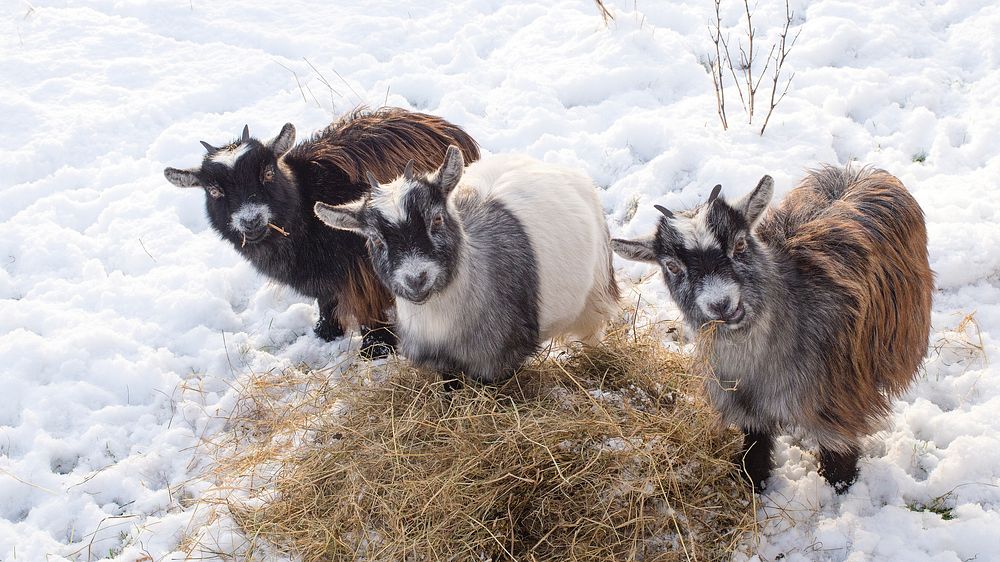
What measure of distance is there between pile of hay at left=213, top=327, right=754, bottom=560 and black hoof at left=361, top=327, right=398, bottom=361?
61cm

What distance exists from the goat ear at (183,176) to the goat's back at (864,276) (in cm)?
332

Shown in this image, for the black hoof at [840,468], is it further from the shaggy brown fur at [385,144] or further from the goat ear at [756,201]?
the shaggy brown fur at [385,144]

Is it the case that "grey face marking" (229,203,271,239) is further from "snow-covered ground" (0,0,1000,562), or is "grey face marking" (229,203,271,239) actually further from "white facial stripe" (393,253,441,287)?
"white facial stripe" (393,253,441,287)

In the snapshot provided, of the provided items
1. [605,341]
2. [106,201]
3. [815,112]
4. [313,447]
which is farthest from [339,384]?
[815,112]

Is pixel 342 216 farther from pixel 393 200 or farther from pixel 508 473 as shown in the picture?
pixel 508 473

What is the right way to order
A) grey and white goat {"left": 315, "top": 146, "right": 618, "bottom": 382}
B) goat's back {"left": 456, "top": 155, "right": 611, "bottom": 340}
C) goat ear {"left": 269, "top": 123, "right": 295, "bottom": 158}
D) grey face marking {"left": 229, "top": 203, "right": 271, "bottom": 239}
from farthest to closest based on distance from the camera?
goat ear {"left": 269, "top": 123, "right": 295, "bottom": 158} → grey face marking {"left": 229, "top": 203, "right": 271, "bottom": 239} → goat's back {"left": 456, "top": 155, "right": 611, "bottom": 340} → grey and white goat {"left": 315, "top": 146, "right": 618, "bottom": 382}

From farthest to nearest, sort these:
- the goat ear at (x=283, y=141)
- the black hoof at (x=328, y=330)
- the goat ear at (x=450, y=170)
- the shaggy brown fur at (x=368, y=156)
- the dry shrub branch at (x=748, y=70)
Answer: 1. the dry shrub branch at (x=748, y=70)
2. the black hoof at (x=328, y=330)
3. the shaggy brown fur at (x=368, y=156)
4. the goat ear at (x=283, y=141)
5. the goat ear at (x=450, y=170)

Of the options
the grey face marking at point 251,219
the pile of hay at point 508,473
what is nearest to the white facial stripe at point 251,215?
the grey face marking at point 251,219

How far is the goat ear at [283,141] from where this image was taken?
16.4ft

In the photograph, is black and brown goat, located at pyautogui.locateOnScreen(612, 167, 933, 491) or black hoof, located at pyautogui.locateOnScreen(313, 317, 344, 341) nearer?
black and brown goat, located at pyautogui.locateOnScreen(612, 167, 933, 491)

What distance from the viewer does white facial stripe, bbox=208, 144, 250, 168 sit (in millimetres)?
4789

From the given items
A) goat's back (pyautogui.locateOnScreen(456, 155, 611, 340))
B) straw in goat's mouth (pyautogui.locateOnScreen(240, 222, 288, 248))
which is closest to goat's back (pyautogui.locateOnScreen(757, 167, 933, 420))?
goat's back (pyautogui.locateOnScreen(456, 155, 611, 340))

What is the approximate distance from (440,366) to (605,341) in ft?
3.44

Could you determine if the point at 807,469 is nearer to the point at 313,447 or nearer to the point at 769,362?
the point at 769,362
